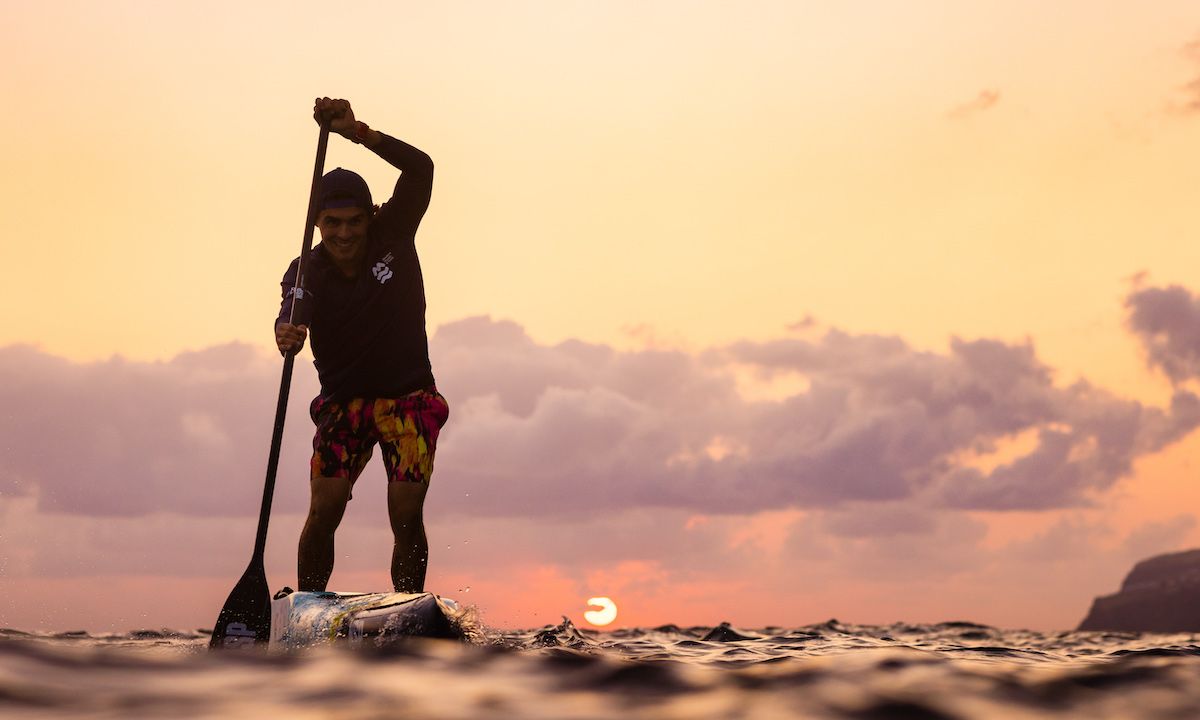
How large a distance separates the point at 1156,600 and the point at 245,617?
128 metres

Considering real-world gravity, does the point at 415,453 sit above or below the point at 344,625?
above

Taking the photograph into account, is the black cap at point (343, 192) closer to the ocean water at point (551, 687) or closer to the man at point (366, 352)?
the man at point (366, 352)

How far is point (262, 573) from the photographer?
7141 mm

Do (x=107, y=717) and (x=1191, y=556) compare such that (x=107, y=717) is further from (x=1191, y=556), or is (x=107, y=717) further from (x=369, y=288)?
(x=1191, y=556)

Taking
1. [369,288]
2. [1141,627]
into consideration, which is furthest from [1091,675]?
[1141,627]

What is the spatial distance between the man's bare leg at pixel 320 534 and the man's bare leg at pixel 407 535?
357 millimetres

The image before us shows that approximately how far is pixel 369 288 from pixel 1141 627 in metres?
123

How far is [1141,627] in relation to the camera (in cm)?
11425

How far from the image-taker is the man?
23.5 feet

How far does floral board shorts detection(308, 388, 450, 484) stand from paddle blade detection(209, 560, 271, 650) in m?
0.77

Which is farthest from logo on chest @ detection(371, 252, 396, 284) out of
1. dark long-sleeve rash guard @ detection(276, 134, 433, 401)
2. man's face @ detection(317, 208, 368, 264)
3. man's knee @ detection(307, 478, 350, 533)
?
man's knee @ detection(307, 478, 350, 533)

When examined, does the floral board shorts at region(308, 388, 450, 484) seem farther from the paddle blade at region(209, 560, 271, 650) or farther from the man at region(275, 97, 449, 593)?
the paddle blade at region(209, 560, 271, 650)

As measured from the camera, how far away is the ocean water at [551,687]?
3.08 m

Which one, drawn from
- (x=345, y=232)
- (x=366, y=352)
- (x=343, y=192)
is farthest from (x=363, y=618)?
(x=343, y=192)
